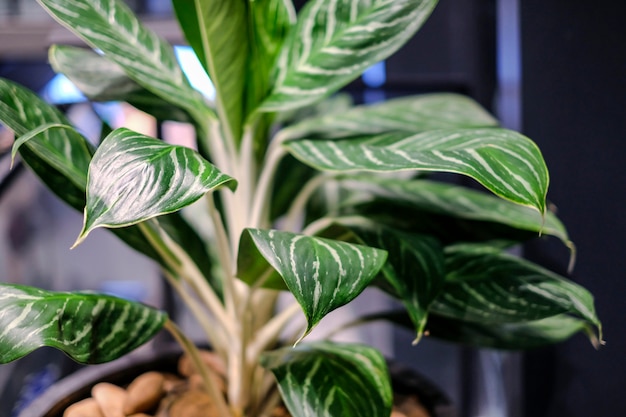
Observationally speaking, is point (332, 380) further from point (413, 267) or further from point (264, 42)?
point (264, 42)

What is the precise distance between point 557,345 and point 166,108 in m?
0.65

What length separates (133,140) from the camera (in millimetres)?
477

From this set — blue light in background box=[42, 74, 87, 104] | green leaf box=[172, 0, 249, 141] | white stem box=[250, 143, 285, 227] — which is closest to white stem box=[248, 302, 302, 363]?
white stem box=[250, 143, 285, 227]

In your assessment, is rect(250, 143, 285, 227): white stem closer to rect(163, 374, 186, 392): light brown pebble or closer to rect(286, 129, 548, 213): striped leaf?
rect(286, 129, 548, 213): striped leaf

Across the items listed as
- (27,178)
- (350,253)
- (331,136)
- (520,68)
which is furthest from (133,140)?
(27,178)

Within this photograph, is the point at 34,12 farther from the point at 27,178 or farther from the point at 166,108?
the point at 166,108

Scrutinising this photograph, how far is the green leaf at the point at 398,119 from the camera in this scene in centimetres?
73

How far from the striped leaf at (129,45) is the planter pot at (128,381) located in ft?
1.13

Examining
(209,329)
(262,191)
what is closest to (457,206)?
(262,191)

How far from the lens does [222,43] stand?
597 millimetres

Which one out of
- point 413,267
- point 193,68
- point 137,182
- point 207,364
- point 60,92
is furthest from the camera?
point 60,92

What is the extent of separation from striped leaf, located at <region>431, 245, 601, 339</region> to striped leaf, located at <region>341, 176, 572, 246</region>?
0.15 feet

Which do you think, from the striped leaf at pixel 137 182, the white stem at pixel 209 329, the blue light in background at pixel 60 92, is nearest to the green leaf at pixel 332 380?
the white stem at pixel 209 329

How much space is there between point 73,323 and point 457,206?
43cm
